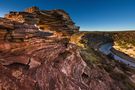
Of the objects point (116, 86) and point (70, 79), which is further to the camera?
point (116, 86)

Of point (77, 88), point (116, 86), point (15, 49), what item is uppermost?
point (15, 49)

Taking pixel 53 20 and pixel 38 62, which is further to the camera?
pixel 53 20

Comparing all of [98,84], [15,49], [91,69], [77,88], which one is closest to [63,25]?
[91,69]

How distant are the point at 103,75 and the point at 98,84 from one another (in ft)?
17.3

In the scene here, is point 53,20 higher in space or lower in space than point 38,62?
higher

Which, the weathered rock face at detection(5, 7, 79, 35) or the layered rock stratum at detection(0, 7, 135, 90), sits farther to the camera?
the weathered rock face at detection(5, 7, 79, 35)

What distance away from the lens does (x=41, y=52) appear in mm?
28516

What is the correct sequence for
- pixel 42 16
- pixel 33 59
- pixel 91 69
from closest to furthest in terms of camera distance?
pixel 33 59 < pixel 91 69 < pixel 42 16

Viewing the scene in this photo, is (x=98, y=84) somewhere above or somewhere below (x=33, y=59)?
below

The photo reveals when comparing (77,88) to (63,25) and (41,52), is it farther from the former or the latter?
(63,25)

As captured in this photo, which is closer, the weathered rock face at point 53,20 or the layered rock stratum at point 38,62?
the layered rock stratum at point 38,62

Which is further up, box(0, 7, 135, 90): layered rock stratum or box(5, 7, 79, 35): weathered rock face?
box(5, 7, 79, 35): weathered rock face

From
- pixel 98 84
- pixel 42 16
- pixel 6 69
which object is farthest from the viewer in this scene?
pixel 42 16

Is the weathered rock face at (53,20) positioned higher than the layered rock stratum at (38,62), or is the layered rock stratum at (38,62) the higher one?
the weathered rock face at (53,20)
